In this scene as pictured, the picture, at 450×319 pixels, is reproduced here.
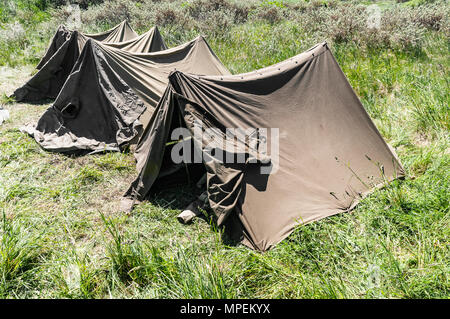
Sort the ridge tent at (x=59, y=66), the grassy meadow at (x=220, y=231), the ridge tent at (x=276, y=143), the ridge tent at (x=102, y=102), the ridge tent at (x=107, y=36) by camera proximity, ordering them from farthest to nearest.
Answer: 1. the ridge tent at (x=107, y=36)
2. the ridge tent at (x=59, y=66)
3. the ridge tent at (x=102, y=102)
4. the ridge tent at (x=276, y=143)
5. the grassy meadow at (x=220, y=231)

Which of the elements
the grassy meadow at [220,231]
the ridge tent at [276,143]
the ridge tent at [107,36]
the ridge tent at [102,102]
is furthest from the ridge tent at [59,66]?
the ridge tent at [276,143]

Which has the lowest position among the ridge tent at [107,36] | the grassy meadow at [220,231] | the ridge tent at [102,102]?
the grassy meadow at [220,231]

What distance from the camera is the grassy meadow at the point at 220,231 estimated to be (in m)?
2.27

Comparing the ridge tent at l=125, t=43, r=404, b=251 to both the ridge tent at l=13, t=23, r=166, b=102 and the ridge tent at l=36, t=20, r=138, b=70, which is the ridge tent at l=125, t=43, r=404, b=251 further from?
the ridge tent at l=36, t=20, r=138, b=70

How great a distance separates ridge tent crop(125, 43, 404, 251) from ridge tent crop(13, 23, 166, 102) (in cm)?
388

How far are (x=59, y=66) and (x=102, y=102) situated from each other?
8.69 feet

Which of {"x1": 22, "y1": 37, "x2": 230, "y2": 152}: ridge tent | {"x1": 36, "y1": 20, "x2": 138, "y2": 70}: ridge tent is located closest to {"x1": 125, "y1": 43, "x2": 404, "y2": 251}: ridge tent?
{"x1": 22, "y1": 37, "x2": 230, "y2": 152}: ridge tent

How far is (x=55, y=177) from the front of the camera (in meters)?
4.07

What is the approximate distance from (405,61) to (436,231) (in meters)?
4.88

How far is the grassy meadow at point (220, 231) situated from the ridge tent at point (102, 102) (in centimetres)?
31

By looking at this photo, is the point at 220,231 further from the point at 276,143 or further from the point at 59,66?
the point at 59,66

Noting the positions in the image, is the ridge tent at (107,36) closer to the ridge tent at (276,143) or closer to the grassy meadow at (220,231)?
the grassy meadow at (220,231)
